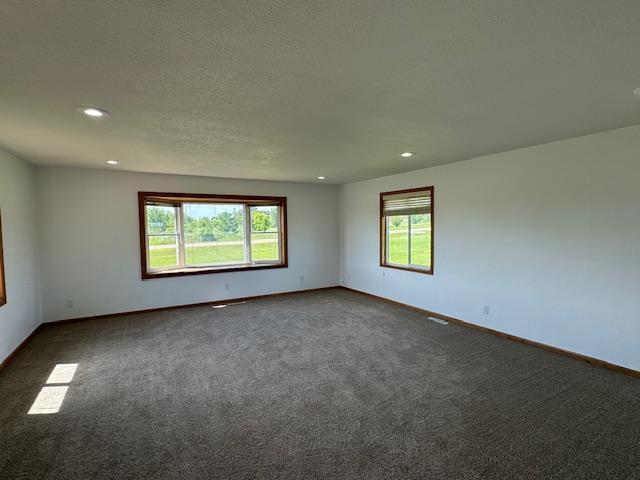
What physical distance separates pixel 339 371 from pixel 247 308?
276 cm

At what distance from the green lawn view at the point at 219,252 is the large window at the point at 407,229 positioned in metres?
2.27

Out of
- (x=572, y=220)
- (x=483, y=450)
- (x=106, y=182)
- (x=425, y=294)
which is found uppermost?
(x=106, y=182)

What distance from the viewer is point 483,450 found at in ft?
6.66

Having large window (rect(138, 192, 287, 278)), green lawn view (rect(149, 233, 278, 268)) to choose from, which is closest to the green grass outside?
large window (rect(138, 192, 287, 278))

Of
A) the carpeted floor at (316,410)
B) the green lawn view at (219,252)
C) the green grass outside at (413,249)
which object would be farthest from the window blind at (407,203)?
the green lawn view at (219,252)

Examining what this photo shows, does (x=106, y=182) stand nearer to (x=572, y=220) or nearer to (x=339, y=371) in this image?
(x=339, y=371)

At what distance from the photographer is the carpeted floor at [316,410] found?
1930mm

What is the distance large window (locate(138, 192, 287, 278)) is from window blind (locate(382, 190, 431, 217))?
207 cm

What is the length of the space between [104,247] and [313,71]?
4.73 meters

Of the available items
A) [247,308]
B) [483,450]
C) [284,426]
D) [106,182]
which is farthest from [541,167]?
[106,182]

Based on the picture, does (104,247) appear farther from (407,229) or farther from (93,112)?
(407,229)

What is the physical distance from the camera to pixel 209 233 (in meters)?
5.93

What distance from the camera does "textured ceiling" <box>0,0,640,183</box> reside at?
1332mm

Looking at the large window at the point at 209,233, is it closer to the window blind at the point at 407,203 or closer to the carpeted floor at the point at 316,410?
the carpeted floor at the point at 316,410
